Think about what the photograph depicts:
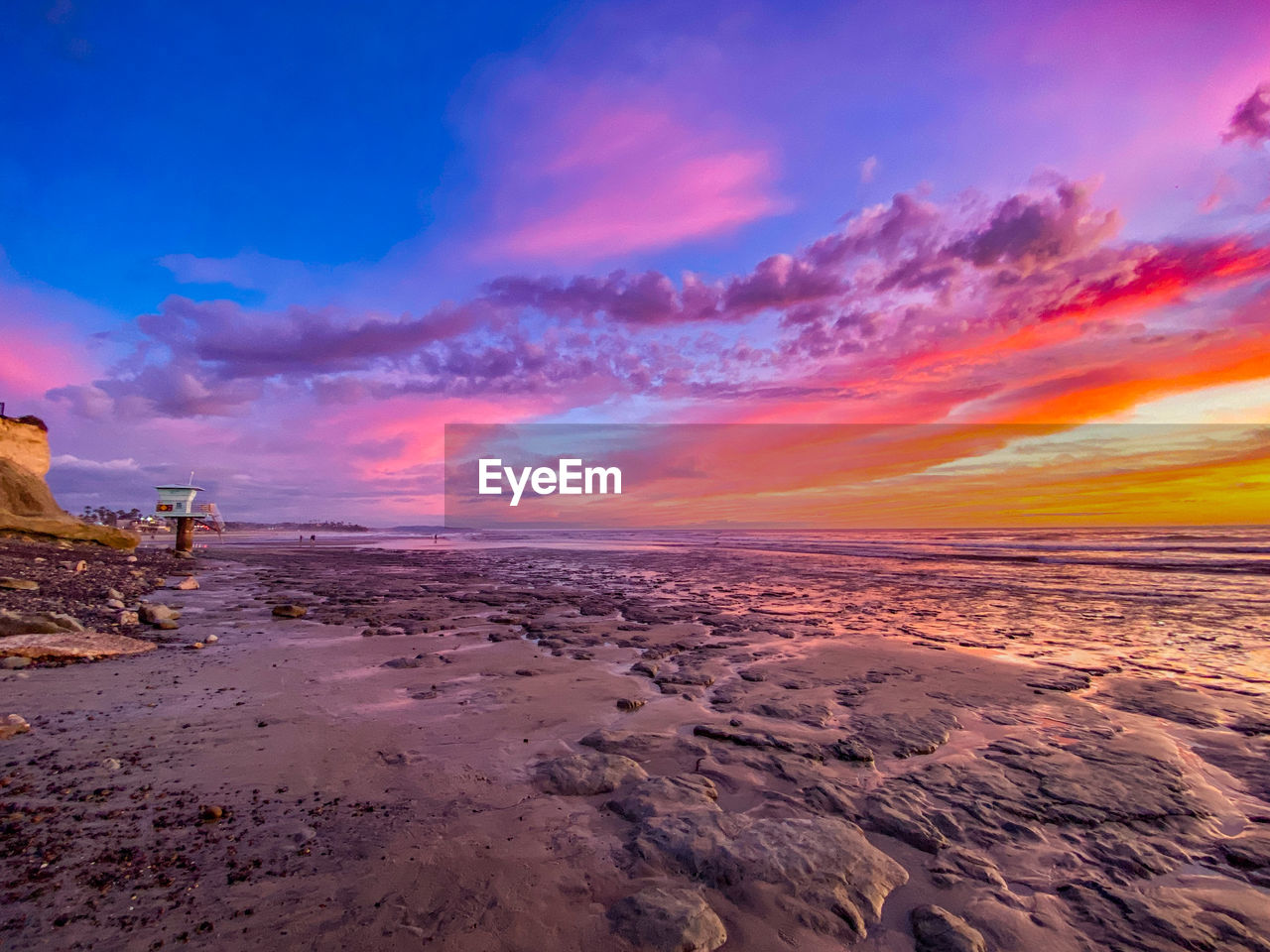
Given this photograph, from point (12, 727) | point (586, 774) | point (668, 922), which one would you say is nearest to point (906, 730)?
point (586, 774)

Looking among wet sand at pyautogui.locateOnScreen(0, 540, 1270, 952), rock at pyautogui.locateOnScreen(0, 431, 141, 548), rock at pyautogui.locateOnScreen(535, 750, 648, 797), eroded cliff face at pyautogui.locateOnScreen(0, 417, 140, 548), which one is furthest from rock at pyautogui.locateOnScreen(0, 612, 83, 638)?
eroded cliff face at pyautogui.locateOnScreen(0, 417, 140, 548)

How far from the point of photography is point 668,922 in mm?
2945

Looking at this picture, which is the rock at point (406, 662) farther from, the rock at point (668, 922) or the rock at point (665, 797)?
the rock at point (668, 922)

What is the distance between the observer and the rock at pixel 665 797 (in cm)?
414

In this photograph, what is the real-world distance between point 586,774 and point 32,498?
125 ft

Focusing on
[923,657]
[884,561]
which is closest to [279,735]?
[923,657]

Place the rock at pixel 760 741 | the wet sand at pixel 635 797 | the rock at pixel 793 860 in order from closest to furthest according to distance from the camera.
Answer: the wet sand at pixel 635 797
the rock at pixel 793 860
the rock at pixel 760 741

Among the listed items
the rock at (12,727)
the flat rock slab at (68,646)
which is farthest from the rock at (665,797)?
the flat rock slab at (68,646)

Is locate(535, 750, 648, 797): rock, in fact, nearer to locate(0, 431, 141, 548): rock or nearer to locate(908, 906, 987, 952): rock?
locate(908, 906, 987, 952): rock

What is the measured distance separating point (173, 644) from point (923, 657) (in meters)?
12.2

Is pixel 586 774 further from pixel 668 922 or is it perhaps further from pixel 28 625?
pixel 28 625

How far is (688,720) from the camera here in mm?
6102

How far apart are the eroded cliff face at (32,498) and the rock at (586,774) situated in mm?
31191

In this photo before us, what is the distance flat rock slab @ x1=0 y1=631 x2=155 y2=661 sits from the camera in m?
7.07
